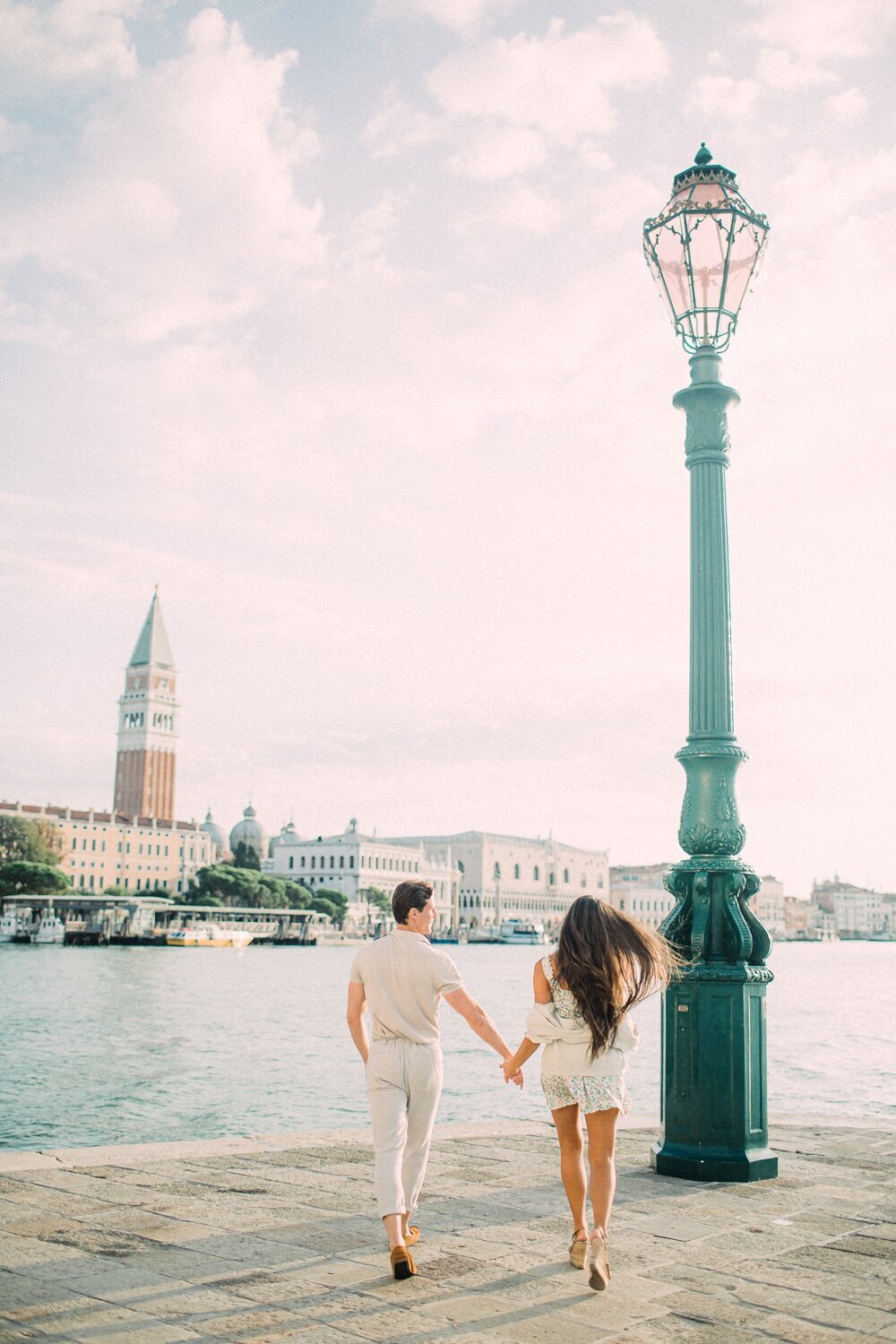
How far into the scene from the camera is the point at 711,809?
22.1 ft

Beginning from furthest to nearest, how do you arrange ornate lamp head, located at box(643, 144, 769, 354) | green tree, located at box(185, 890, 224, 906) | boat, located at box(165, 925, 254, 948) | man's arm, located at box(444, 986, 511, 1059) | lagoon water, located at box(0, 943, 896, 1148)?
green tree, located at box(185, 890, 224, 906), boat, located at box(165, 925, 254, 948), lagoon water, located at box(0, 943, 896, 1148), ornate lamp head, located at box(643, 144, 769, 354), man's arm, located at box(444, 986, 511, 1059)

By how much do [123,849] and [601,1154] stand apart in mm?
123792

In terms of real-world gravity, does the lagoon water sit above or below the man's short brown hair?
below

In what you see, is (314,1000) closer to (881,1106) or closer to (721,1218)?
(881,1106)

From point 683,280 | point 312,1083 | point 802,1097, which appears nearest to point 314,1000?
point 312,1083

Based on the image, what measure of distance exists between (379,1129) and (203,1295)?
0.81 metres

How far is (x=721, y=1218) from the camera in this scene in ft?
17.9

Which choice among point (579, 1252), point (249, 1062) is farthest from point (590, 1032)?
point (249, 1062)

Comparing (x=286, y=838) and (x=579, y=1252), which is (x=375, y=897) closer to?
(x=286, y=838)

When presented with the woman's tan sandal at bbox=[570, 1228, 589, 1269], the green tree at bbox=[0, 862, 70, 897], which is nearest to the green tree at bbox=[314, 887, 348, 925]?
the green tree at bbox=[0, 862, 70, 897]

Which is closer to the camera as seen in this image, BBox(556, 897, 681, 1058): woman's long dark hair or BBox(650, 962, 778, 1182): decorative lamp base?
BBox(556, 897, 681, 1058): woman's long dark hair

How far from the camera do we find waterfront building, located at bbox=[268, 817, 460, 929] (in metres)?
136

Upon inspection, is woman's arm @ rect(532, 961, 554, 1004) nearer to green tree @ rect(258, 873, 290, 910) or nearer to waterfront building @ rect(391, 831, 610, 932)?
green tree @ rect(258, 873, 290, 910)

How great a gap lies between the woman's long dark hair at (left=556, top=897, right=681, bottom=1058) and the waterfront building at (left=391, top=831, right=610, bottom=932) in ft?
477
